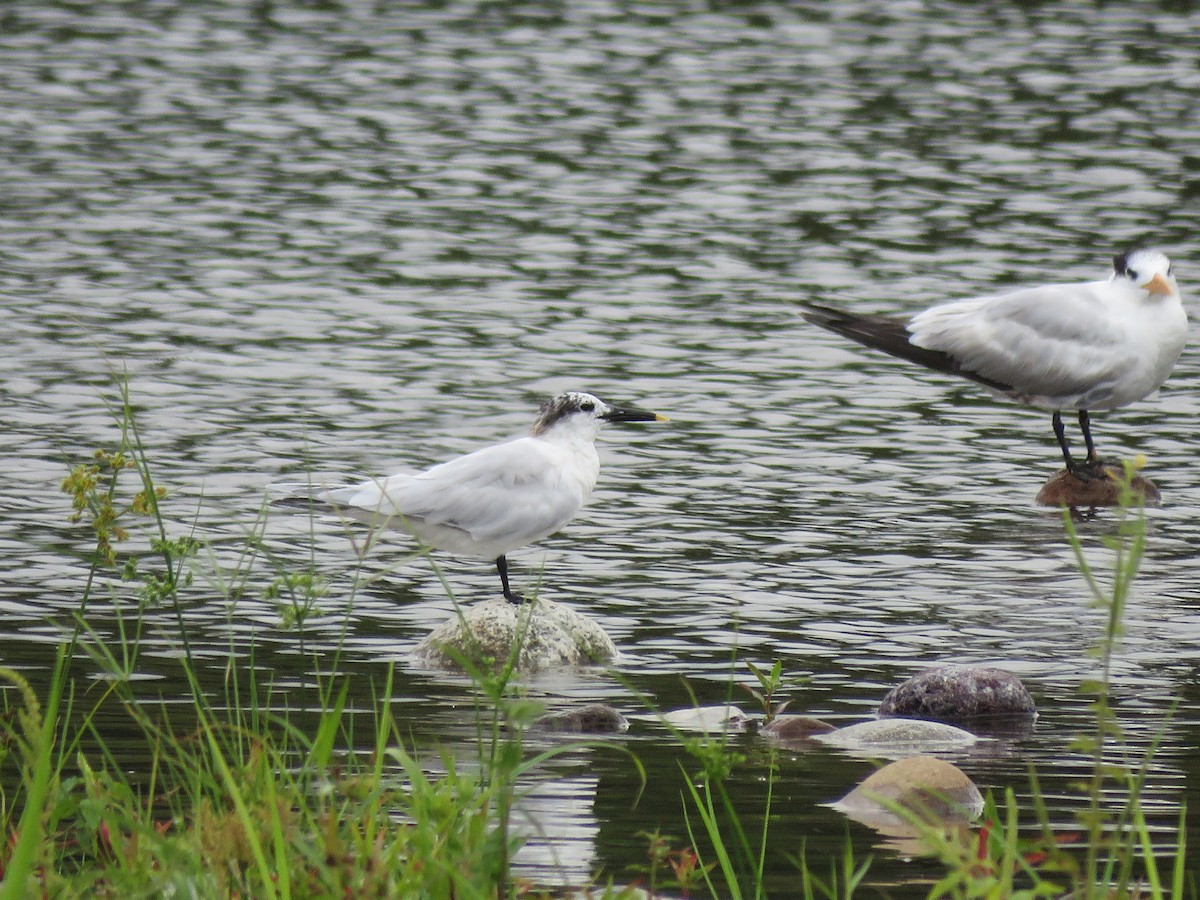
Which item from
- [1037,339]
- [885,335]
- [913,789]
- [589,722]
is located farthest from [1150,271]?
[913,789]

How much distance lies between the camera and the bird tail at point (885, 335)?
38.1 feet

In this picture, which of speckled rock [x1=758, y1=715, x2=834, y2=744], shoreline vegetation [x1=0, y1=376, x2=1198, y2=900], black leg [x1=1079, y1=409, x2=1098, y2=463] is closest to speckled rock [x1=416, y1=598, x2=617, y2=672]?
speckled rock [x1=758, y1=715, x2=834, y2=744]

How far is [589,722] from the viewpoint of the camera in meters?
6.67

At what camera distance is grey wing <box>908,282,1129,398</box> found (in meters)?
10.8

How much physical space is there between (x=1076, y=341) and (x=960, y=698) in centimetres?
442

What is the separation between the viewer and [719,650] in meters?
7.76

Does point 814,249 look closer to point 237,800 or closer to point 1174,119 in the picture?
point 1174,119

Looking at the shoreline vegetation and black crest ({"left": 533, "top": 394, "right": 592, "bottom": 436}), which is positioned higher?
the shoreline vegetation

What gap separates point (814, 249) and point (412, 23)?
10.9 metres

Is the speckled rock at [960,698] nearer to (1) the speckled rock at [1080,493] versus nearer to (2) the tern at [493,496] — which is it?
(2) the tern at [493,496]

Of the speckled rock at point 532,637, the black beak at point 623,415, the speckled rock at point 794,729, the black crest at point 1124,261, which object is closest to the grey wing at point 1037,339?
the black crest at point 1124,261

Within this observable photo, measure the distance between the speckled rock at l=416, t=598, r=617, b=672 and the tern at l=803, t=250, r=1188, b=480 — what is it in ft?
12.7

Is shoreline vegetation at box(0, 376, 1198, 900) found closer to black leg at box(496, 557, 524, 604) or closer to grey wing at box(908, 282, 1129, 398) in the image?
black leg at box(496, 557, 524, 604)

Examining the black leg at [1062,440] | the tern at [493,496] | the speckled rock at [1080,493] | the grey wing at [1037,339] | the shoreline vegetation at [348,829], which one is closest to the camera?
the shoreline vegetation at [348,829]
